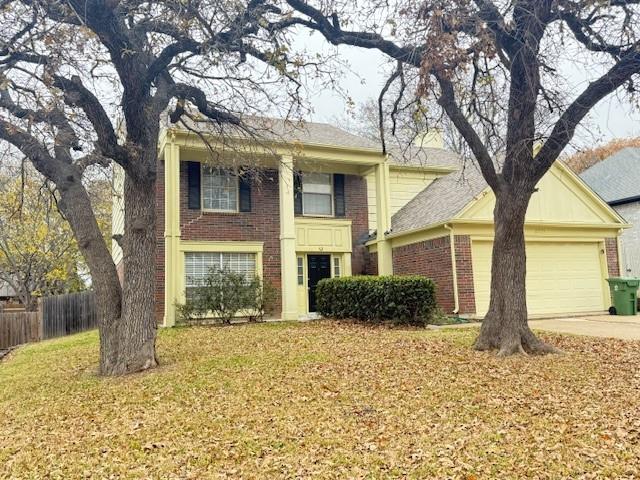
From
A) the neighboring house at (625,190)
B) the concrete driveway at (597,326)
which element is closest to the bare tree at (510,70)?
the concrete driveway at (597,326)

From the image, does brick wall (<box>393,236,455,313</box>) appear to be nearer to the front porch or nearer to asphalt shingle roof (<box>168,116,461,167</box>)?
the front porch

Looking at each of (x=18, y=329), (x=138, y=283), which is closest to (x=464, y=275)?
(x=138, y=283)

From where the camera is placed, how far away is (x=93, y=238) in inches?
311

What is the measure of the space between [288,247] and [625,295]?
9.68 meters

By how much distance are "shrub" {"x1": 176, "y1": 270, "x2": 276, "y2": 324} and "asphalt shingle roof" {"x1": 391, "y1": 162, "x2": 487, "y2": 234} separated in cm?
482

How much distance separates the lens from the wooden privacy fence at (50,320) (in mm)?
15711

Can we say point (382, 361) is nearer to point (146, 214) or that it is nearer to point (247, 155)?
point (146, 214)

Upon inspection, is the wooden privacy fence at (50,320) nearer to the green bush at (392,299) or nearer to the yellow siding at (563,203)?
the green bush at (392,299)

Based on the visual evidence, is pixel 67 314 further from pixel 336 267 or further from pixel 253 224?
pixel 336 267

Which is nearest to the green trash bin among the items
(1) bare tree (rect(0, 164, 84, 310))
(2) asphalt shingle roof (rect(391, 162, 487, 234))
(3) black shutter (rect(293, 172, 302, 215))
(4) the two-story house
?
(2) asphalt shingle roof (rect(391, 162, 487, 234))

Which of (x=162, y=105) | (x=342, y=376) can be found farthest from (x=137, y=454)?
(x=162, y=105)

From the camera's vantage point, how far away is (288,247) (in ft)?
48.4

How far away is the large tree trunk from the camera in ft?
25.2

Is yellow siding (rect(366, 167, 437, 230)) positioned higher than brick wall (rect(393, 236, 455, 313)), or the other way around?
yellow siding (rect(366, 167, 437, 230))
